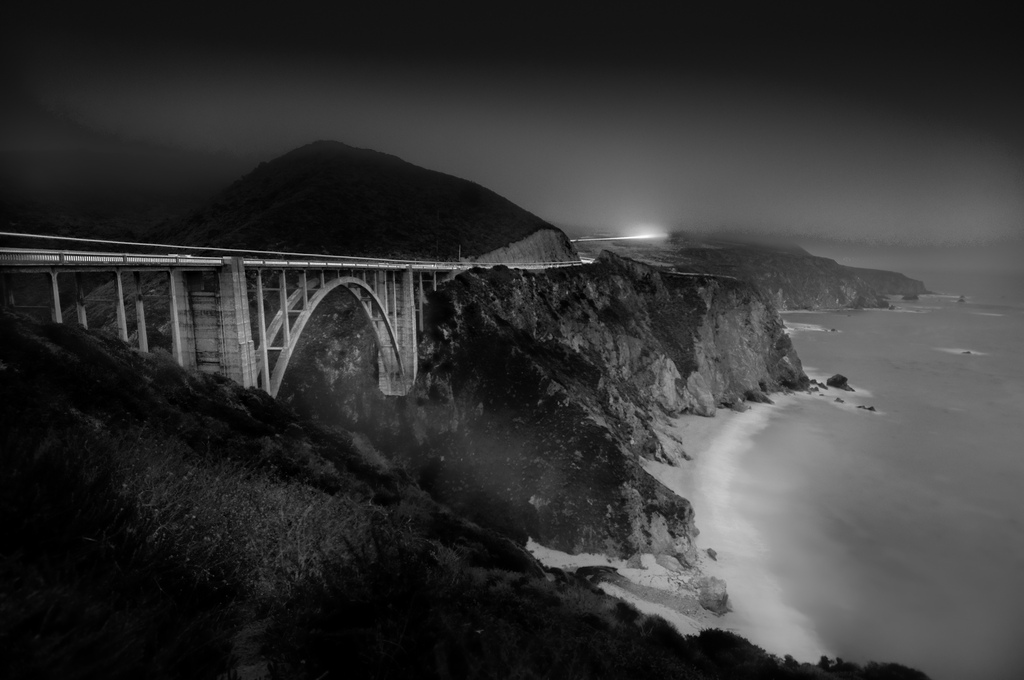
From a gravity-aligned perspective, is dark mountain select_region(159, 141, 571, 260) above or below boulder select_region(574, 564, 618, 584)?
above

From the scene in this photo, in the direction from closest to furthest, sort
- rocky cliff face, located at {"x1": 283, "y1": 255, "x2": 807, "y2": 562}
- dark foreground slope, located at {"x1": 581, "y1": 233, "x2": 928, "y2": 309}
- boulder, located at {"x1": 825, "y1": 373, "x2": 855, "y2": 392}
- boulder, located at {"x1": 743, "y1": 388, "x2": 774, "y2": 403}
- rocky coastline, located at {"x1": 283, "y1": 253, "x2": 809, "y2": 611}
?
1. rocky coastline, located at {"x1": 283, "y1": 253, "x2": 809, "y2": 611}
2. rocky cliff face, located at {"x1": 283, "y1": 255, "x2": 807, "y2": 562}
3. boulder, located at {"x1": 743, "y1": 388, "x2": 774, "y2": 403}
4. boulder, located at {"x1": 825, "y1": 373, "x2": 855, "y2": 392}
5. dark foreground slope, located at {"x1": 581, "y1": 233, "x2": 928, "y2": 309}

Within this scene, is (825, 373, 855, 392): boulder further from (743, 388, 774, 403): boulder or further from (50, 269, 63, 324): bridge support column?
(50, 269, 63, 324): bridge support column

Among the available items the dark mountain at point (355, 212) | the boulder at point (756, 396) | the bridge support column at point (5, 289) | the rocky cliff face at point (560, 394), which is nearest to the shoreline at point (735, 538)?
the rocky cliff face at point (560, 394)

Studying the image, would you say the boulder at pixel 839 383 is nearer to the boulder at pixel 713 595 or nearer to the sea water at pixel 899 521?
the sea water at pixel 899 521

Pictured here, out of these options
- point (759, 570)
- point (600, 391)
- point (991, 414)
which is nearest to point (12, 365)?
point (759, 570)

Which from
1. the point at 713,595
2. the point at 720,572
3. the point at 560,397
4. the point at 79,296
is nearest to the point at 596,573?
the point at 713,595

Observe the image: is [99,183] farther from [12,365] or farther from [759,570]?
[759,570]

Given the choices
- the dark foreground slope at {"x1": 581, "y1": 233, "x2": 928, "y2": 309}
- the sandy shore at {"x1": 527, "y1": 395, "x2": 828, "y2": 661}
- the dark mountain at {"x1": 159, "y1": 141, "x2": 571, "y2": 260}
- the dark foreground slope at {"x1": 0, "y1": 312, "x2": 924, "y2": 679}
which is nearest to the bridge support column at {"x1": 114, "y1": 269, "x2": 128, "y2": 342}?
the dark foreground slope at {"x1": 0, "y1": 312, "x2": 924, "y2": 679}
